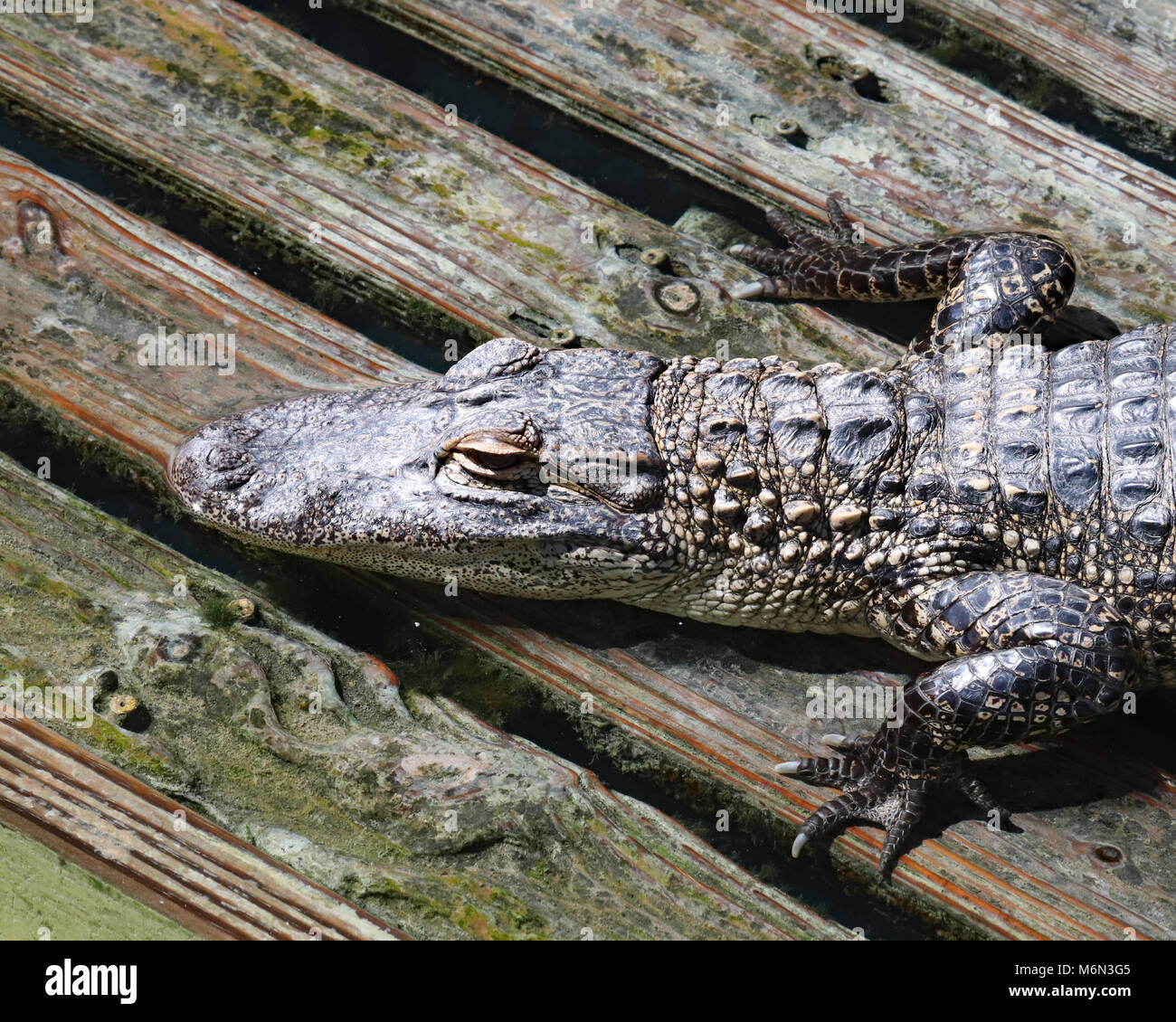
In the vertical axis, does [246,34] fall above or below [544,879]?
above

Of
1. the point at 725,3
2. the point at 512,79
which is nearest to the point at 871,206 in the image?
the point at 725,3

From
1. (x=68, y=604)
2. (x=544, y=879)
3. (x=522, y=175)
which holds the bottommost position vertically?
(x=544, y=879)

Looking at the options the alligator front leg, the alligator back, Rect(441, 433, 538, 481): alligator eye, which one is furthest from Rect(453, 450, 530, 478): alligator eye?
the alligator front leg

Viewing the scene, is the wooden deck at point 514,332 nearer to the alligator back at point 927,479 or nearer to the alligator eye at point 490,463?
the alligator back at point 927,479
